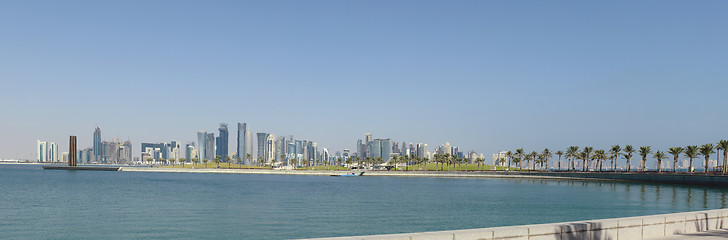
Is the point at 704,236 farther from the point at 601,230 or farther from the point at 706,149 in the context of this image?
the point at 706,149

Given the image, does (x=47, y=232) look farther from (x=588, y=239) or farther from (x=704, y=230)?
(x=704, y=230)

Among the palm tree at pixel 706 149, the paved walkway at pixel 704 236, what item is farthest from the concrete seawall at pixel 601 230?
the palm tree at pixel 706 149

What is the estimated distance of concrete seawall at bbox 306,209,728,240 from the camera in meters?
15.0

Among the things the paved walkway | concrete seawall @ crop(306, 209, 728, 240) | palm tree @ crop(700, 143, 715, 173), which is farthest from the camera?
palm tree @ crop(700, 143, 715, 173)

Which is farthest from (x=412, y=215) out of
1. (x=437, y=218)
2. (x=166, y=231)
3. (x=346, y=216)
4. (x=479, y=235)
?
(x=479, y=235)

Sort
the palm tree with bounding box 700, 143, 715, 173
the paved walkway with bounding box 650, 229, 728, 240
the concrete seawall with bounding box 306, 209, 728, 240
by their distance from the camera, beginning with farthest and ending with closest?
the palm tree with bounding box 700, 143, 715, 173, the paved walkway with bounding box 650, 229, 728, 240, the concrete seawall with bounding box 306, 209, 728, 240

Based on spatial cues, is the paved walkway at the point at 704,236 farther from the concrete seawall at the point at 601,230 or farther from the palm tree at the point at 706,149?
the palm tree at the point at 706,149

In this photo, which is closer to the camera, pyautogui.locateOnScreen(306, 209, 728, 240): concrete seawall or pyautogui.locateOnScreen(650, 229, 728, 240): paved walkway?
pyautogui.locateOnScreen(306, 209, 728, 240): concrete seawall

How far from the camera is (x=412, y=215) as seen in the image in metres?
58.6

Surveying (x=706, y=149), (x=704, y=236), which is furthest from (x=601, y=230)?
(x=706, y=149)

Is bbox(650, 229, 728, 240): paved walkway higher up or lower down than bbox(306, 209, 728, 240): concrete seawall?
lower down

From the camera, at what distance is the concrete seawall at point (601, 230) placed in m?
A: 15.0

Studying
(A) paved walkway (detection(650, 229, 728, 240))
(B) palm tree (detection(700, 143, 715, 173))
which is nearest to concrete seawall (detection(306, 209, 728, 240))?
(A) paved walkway (detection(650, 229, 728, 240))

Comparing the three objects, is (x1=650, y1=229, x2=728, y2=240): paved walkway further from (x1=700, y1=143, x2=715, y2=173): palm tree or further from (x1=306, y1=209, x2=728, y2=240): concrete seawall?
(x1=700, y1=143, x2=715, y2=173): palm tree
